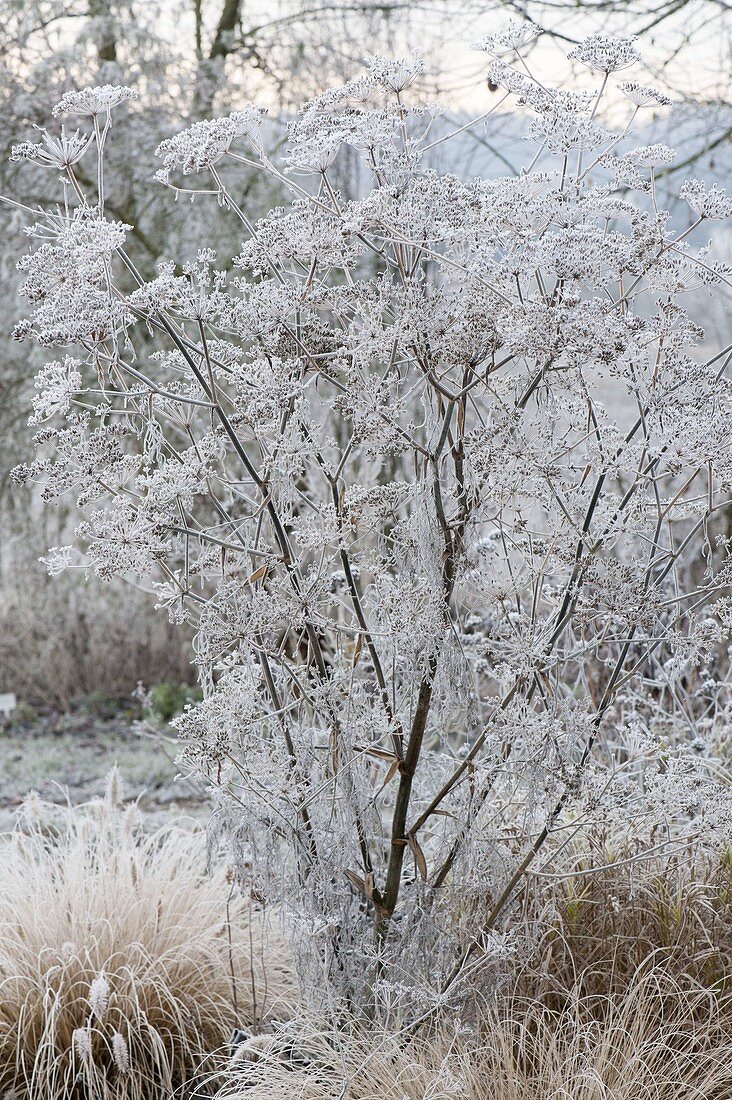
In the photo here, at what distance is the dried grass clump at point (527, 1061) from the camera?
2.06m

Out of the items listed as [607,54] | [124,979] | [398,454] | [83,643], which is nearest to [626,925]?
[124,979]

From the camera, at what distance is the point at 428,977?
225cm

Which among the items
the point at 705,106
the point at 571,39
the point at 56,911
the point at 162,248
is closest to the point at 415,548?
the point at 56,911

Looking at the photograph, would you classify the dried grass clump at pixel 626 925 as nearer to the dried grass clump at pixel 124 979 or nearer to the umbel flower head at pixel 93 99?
the dried grass clump at pixel 124 979

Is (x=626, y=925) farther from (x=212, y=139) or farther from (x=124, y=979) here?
(x=212, y=139)

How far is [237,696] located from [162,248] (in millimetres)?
5094

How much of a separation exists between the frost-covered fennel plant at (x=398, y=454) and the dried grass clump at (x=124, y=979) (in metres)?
0.48

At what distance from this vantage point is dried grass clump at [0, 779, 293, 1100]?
8.12 feet

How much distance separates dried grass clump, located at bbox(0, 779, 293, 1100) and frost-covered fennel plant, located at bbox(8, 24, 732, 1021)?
48 cm

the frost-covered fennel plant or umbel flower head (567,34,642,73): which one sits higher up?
umbel flower head (567,34,642,73)

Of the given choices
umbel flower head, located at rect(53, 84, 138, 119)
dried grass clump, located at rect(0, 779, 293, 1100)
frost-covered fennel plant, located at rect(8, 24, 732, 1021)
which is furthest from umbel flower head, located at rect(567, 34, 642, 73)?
dried grass clump, located at rect(0, 779, 293, 1100)

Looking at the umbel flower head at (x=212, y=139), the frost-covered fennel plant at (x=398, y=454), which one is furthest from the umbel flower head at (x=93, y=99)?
the umbel flower head at (x=212, y=139)

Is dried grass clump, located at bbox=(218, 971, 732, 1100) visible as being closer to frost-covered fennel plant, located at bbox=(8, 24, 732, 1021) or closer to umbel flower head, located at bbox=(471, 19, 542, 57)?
frost-covered fennel plant, located at bbox=(8, 24, 732, 1021)

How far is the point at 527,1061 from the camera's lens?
7.34ft
